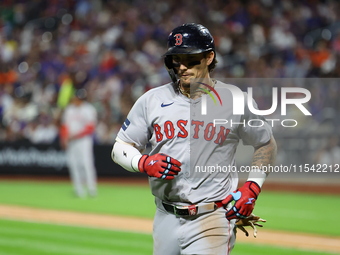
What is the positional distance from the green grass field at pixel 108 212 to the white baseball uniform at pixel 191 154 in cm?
428

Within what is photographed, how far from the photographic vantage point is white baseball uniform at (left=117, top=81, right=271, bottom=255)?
4.12m

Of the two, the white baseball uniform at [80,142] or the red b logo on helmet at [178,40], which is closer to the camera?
the red b logo on helmet at [178,40]

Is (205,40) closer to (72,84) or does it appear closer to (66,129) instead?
(66,129)

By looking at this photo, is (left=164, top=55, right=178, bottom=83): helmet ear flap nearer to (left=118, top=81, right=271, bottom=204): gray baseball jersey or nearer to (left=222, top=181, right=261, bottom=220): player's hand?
(left=118, top=81, right=271, bottom=204): gray baseball jersey

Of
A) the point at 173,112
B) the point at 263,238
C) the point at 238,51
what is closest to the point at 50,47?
the point at 238,51

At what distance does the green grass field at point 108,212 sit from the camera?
339 inches

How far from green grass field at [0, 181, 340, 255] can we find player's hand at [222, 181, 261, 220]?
14.4 feet

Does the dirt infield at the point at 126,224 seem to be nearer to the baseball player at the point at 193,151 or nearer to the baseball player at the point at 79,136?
the baseball player at the point at 79,136

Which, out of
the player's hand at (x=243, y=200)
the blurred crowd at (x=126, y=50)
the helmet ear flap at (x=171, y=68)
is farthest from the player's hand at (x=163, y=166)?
the blurred crowd at (x=126, y=50)

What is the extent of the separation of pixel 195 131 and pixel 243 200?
1.88 feet

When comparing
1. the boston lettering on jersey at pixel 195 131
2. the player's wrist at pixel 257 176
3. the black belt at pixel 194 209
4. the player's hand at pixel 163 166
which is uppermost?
the boston lettering on jersey at pixel 195 131

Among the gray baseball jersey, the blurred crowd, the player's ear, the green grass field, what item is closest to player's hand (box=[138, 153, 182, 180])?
the gray baseball jersey

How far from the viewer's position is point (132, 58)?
18828 millimetres

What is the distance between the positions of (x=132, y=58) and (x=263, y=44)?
3950mm
